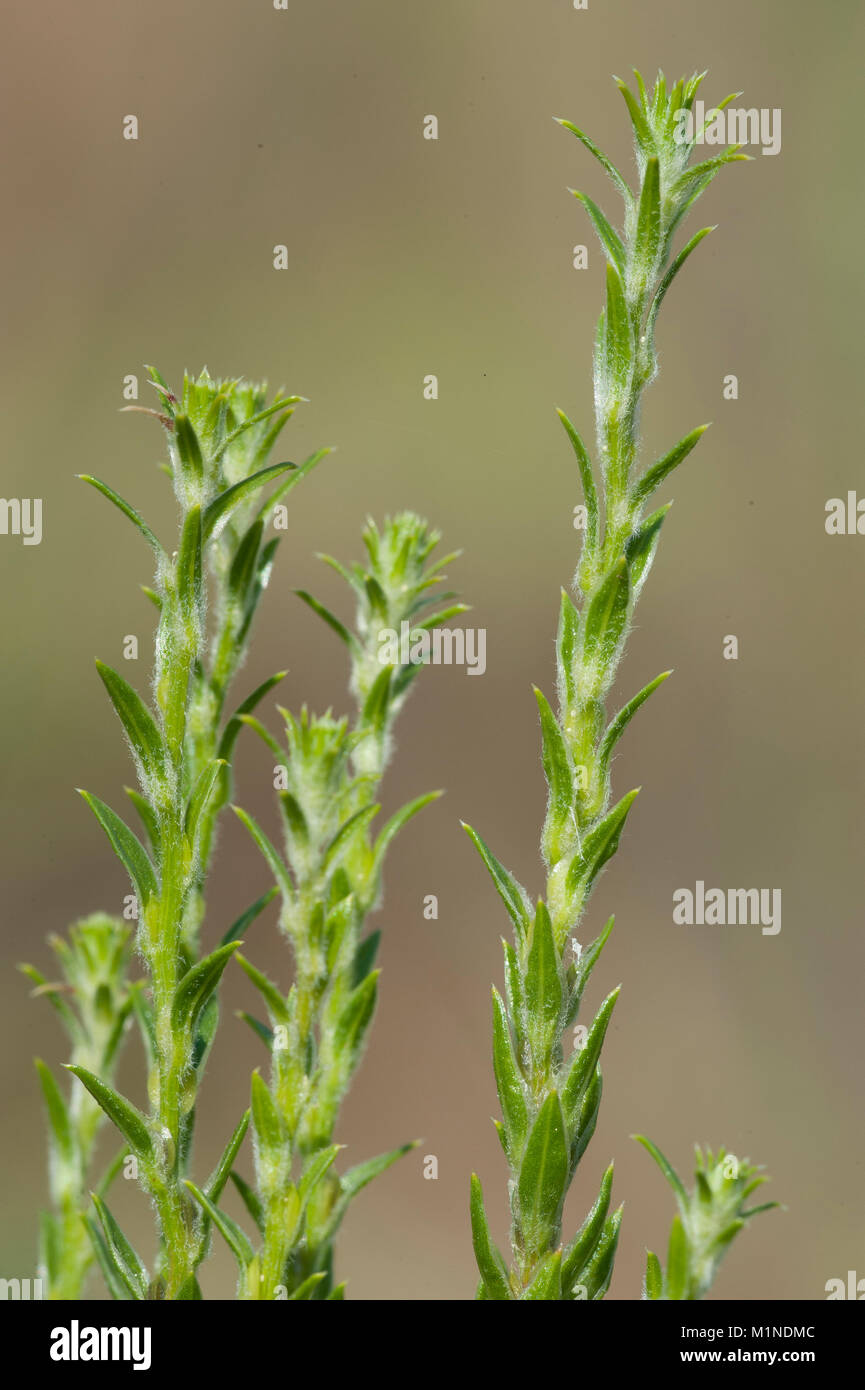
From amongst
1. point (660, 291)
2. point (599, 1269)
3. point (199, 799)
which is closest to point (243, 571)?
point (199, 799)

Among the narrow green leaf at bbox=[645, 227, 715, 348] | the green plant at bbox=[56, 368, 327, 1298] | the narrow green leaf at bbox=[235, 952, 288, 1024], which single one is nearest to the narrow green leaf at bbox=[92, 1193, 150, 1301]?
the green plant at bbox=[56, 368, 327, 1298]

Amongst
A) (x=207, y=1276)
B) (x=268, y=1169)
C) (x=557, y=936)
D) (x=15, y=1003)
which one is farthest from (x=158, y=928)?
(x=207, y=1276)

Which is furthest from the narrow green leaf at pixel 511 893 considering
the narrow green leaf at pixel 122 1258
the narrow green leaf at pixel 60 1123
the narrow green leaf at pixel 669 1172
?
the narrow green leaf at pixel 60 1123

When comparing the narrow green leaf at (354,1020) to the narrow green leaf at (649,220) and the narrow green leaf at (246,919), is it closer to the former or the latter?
the narrow green leaf at (246,919)

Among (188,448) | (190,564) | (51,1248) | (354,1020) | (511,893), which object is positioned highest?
(188,448)

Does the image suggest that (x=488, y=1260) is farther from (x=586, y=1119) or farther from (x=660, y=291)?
(x=660, y=291)
